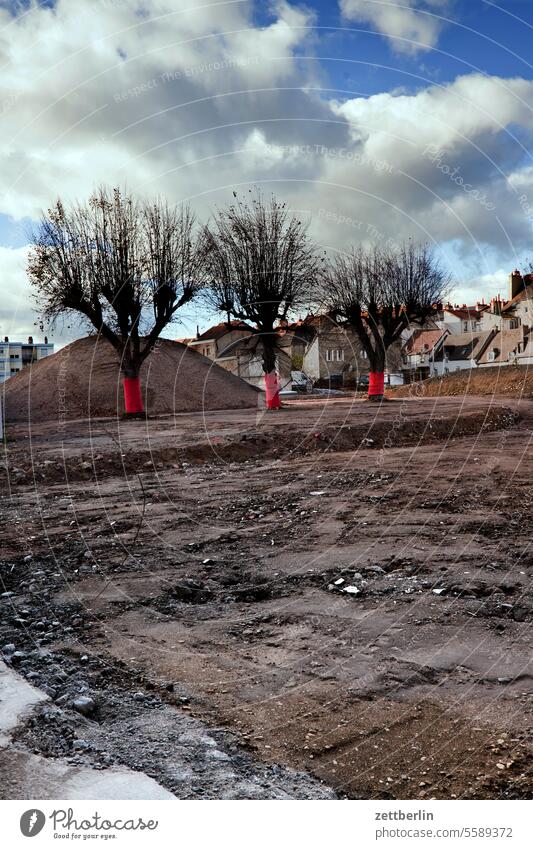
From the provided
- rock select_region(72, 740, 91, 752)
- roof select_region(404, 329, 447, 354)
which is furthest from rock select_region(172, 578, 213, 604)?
roof select_region(404, 329, 447, 354)

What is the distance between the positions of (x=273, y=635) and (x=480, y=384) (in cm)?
4653

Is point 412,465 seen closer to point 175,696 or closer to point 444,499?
point 444,499

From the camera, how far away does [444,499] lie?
35.7ft

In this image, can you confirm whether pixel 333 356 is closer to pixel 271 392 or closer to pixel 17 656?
pixel 271 392

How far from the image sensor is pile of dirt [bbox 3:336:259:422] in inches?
1566

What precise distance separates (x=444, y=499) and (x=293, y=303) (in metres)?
25.5

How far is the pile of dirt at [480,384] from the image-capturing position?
4499 centimetres

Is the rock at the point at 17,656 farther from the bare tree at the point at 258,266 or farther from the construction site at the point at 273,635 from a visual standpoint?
the bare tree at the point at 258,266

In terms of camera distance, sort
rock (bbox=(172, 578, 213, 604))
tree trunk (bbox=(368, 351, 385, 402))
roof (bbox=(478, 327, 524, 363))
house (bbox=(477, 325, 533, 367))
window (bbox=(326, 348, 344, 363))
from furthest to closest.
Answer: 1. roof (bbox=(478, 327, 524, 363))
2. house (bbox=(477, 325, 533, 367))
3. window (bbox=(326, 348, 344, 363))
4. tree trunk (bbox=(368, 351, 385, 402))
5. rock (bbox=(172, 578, 213, 604))

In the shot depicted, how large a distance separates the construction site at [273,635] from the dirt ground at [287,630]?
0.8 inches

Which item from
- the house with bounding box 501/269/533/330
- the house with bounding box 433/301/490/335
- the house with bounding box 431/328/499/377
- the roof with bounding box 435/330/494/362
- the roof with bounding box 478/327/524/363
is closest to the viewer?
the house with bounding box 501/269/533/330

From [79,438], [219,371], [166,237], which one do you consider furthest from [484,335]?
[79,438]

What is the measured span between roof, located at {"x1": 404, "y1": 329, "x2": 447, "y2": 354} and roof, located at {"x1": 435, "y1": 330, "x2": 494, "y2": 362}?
1.71 m

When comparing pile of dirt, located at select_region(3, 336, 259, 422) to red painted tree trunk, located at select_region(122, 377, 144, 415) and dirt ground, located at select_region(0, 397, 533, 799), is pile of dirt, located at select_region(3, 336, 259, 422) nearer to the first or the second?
red painted tree trunk, located at select_region(122, 377, 144, 415)
